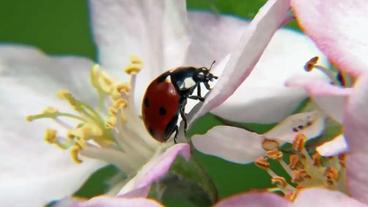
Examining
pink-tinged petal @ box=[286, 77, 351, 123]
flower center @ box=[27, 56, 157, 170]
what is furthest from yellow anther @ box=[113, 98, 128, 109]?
pink-tinged petal @ box=[286, 77, 351, 123]

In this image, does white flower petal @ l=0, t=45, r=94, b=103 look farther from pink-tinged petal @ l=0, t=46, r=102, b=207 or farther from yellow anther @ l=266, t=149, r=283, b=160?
yellow anther @ l=266, t=149, r=283, b=160

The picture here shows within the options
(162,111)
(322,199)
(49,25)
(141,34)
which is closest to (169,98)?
(162,111)

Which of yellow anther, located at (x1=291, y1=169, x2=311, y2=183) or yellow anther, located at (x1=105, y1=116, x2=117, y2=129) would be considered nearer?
yellow anther, located at (x1=291, y1=169, x2=311, y2=183)

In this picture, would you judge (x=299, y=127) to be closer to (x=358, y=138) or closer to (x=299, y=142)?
(x=299, y=142)

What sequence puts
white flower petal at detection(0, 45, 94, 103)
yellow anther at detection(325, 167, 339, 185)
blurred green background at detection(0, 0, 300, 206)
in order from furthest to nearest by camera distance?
blurred green background at detection(0, 0, 300, 206) → white flower petal at detection(0, 45, 94, 103) → yellow anther at detection(325, 167, 339, 185)

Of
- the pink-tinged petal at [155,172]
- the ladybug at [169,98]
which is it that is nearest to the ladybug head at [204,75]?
the ladybug at [169,98]

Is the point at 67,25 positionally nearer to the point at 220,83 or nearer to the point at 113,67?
the point at 113,67
